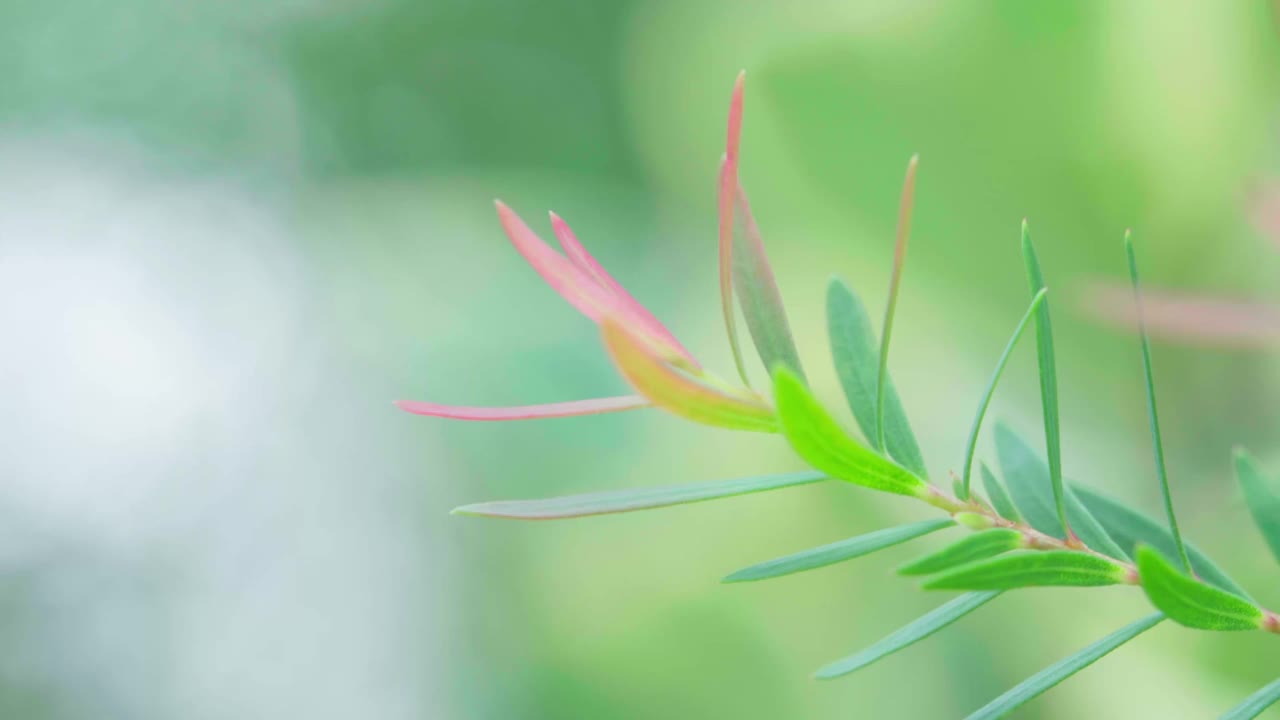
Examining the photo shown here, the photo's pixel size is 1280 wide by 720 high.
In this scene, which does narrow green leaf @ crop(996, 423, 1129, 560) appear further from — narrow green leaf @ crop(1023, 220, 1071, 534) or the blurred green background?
the blurred green background

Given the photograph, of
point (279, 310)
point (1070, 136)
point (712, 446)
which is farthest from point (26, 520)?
point (1070, 136)

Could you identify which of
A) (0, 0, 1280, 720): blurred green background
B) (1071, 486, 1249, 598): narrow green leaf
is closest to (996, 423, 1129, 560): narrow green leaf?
(1071, 486, 1249, 598): narrow green leaf

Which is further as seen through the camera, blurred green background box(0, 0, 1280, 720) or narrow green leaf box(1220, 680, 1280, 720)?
blurred green background box(0, 0, 1280, 720)

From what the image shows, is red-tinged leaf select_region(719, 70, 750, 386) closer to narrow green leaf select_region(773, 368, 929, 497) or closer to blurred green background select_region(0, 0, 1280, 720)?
narrow green leaf select_region(773, 368, 929, 497)

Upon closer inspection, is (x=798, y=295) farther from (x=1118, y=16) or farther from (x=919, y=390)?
(x=1118, y=16)

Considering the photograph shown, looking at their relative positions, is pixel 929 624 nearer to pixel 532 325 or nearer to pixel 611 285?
pixel 611 285

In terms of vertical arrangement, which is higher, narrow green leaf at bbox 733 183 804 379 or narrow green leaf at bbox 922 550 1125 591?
narrow green leaf at bbox 733 183 804 379

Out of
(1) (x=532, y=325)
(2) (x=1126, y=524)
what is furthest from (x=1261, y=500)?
(1) (x=532, y=325)
